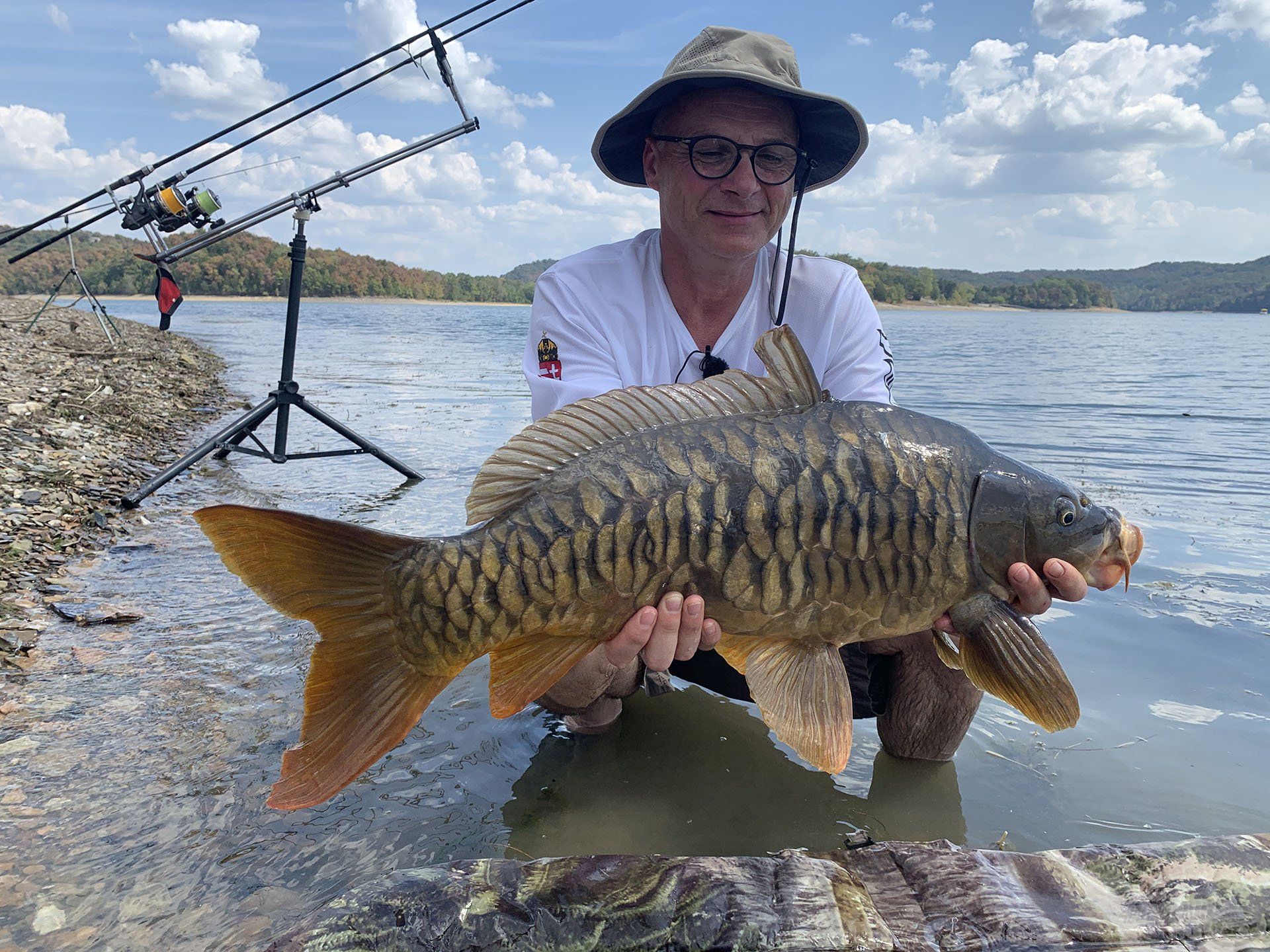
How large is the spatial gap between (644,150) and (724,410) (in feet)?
5.36

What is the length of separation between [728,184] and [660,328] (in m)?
0.52

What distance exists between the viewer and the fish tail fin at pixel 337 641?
1.64 meters

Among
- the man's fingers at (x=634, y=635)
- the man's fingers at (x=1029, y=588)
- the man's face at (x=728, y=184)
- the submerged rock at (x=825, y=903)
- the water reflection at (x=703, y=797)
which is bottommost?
the water reflection at (x=703, y=797)

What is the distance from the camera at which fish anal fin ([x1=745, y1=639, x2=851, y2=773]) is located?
78.2 inches

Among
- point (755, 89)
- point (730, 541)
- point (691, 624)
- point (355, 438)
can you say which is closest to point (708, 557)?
point (730, 541)

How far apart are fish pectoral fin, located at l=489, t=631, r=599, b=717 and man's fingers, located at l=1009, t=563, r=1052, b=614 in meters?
1.00

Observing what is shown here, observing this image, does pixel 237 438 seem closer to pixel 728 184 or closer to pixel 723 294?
pixel 723 294

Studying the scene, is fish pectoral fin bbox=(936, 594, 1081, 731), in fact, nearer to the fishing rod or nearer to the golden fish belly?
the golden fish belly

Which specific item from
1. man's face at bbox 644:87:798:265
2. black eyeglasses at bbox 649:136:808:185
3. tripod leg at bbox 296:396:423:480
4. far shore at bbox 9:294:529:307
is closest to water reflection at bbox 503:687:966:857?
man's face at bbox 644:87:798:265

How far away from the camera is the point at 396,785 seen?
243cm

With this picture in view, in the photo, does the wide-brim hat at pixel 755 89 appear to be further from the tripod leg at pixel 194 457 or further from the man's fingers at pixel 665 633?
the tripod leg at pixel 194 457

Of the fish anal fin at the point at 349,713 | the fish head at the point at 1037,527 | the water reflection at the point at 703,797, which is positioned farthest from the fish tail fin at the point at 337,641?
the fish head at the point at 1037,527

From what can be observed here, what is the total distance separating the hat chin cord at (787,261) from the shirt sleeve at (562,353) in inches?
22.5

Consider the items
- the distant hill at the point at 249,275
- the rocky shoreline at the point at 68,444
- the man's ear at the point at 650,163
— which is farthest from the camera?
the distant hill at the point at 249,275
